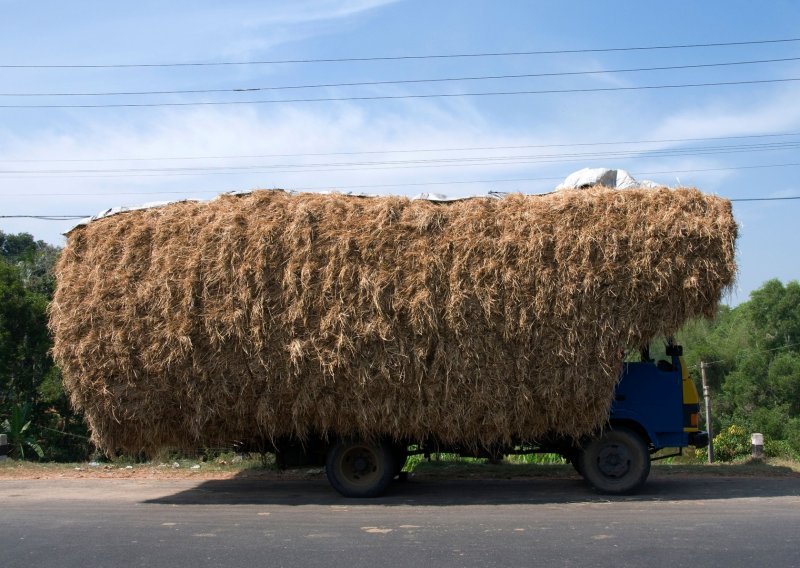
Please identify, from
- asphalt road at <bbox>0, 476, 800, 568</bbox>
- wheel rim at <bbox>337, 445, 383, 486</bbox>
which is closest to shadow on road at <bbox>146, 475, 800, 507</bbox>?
asphalt road at <bbox>0, 476, 800, 568</bbox>

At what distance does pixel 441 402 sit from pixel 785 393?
A: 3599cm

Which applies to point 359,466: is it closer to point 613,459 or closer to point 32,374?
point 613,459

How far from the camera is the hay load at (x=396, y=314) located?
9.67 meters

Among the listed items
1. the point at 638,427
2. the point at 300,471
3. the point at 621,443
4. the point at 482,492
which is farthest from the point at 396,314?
the point at 300,471

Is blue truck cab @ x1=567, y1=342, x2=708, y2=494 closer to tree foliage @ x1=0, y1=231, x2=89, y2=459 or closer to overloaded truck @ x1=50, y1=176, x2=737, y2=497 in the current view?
overloaded truck @ x1=50, y1=176, x2=737, y2=497

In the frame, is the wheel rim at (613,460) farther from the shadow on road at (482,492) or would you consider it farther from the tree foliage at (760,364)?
the tree foliage at (760,364)

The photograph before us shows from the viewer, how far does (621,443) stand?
33.3ft

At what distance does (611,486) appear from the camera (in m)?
10.1

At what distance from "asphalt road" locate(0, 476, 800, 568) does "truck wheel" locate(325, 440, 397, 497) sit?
264 mm

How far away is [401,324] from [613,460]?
3380mm

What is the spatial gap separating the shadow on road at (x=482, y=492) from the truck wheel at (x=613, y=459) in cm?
20

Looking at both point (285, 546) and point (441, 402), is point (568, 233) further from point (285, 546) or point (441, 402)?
point (285, 546)

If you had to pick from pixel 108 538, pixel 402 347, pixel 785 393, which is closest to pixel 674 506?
pixel 402 347

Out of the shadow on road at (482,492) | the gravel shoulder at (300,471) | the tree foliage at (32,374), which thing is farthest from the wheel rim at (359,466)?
the tree foliage at (32,374)
